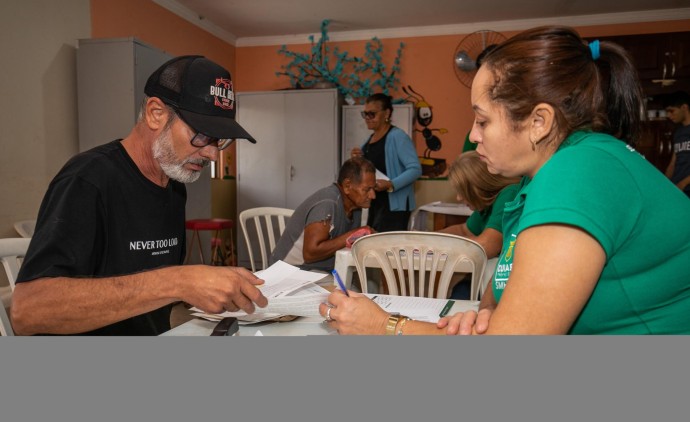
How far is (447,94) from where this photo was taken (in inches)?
250

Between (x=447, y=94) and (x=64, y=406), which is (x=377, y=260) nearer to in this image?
(x=64, y=406)

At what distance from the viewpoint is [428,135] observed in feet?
20.9

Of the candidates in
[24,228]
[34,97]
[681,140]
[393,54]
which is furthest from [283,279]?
[393,54]

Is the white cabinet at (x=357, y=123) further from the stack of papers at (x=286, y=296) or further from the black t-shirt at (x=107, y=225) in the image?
the stack of papers at (x=286, y=296)

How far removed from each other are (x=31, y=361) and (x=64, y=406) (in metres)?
0.04

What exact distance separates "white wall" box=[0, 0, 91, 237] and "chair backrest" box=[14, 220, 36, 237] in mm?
143

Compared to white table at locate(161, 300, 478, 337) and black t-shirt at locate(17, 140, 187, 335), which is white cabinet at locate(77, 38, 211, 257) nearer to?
black t-shirt at locate(17, 140, 187, 335)

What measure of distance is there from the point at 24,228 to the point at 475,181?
3081 mm

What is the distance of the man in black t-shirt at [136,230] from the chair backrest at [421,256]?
76 centimetres

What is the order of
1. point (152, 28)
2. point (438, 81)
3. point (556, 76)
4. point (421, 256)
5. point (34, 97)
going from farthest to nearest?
point (438, 81) → point (152, 28) → point (34, 97) → point (421, 256) → point (556, 76)

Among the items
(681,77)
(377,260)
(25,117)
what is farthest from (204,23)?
(681,77)

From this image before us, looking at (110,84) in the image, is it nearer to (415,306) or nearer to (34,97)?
(34,97)

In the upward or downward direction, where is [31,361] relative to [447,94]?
downward

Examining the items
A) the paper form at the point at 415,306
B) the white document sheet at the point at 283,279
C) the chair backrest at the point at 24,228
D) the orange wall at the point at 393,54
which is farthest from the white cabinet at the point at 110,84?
the paper form at the point at 415,306
